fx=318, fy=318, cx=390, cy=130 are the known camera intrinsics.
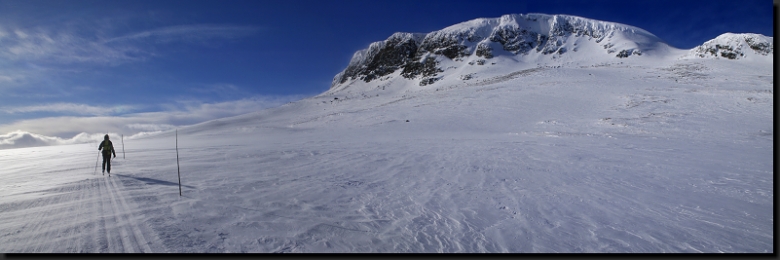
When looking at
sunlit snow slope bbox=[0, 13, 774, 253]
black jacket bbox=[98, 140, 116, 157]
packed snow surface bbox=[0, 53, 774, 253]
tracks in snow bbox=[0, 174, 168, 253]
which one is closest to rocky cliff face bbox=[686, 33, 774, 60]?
sunlit snow slope bbox=[0, 13, 774, 253]

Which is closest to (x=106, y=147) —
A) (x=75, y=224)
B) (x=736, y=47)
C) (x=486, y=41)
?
(x=75, y=224)

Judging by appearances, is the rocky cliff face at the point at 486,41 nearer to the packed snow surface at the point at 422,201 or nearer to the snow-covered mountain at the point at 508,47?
the snow-covered mountain at the point at 508,47

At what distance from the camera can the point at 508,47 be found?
374 feet

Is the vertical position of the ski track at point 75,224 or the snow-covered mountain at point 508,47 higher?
the snow-covered mountain at point 508,47

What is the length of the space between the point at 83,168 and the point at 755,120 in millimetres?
35002

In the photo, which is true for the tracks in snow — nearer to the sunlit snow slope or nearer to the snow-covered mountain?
the sunlit snow slope

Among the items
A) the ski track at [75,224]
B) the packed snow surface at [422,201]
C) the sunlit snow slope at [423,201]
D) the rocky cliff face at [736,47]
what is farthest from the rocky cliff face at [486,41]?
the ski track at [75,224]

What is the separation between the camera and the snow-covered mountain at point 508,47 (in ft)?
296

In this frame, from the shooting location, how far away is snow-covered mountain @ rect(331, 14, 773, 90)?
90.2m

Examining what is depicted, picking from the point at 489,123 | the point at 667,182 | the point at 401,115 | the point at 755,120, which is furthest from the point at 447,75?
the point at 667,182

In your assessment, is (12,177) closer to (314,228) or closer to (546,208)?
(314,228)

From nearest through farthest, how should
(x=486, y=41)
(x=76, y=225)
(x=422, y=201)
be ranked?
(x=76, y=225) < (x=422, y=201) < (x=486, y=41)

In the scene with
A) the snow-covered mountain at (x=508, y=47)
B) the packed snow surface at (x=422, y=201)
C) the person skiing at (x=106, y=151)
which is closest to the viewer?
the packed snow surface at (x=422, y=201)

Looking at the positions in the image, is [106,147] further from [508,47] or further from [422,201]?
[508,47]
